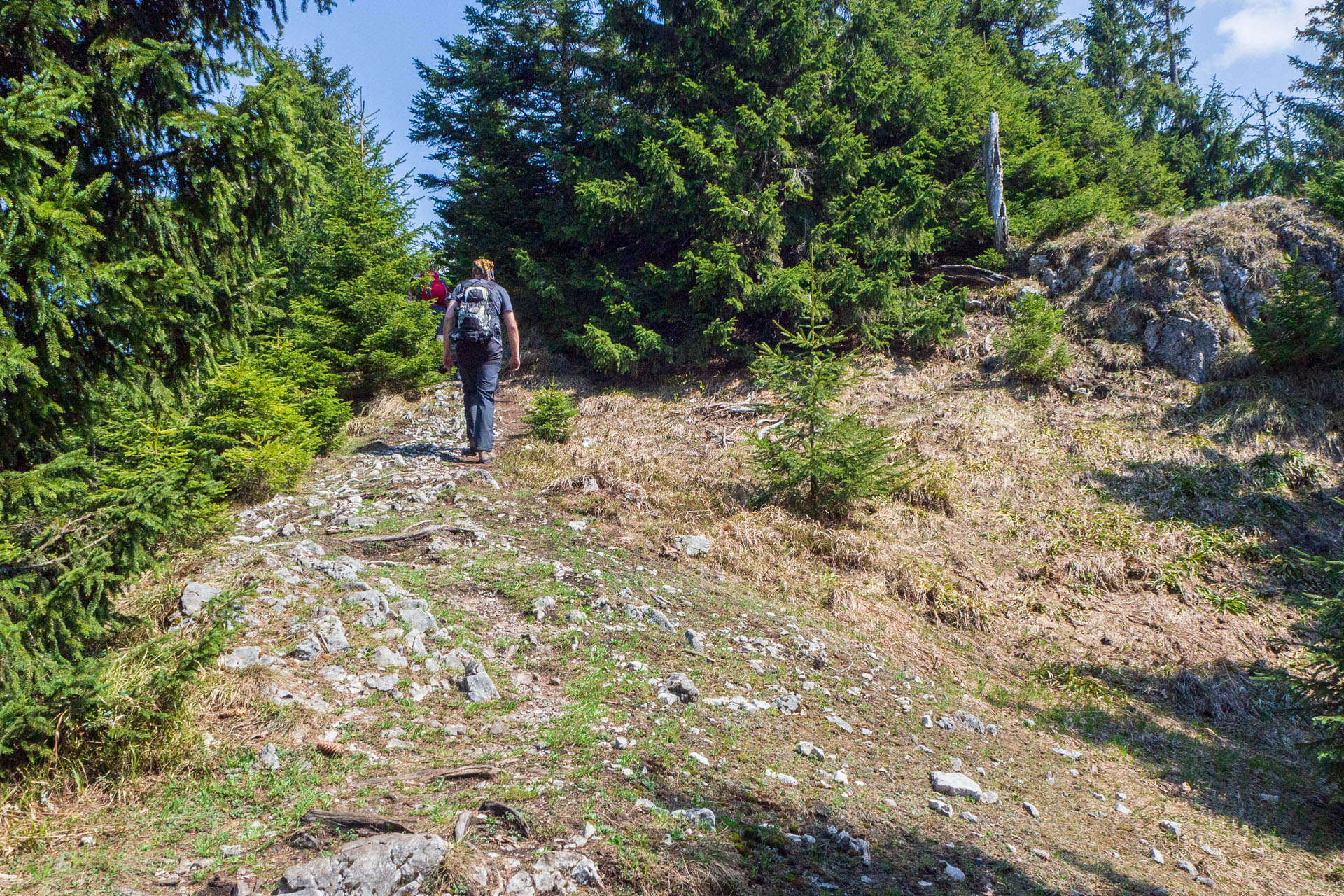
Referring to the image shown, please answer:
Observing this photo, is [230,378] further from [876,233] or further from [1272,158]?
[1272,158]

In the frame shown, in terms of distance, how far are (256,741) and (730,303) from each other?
32.8ft

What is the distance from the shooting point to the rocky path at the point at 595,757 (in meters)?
2.80

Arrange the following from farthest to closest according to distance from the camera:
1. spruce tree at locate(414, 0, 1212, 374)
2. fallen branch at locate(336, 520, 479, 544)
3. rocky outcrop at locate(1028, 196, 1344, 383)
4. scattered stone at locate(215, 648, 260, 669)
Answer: spruce tree at locate(414, 0, 1212, 374), rocky outcrop at locate(1028, 196, 1344, 383), fallen branch at locate(336, 520, 479, 544), scattered stone at locate(215, 648, 260, 669)

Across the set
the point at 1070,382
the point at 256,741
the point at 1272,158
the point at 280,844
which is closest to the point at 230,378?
the point at 256,741

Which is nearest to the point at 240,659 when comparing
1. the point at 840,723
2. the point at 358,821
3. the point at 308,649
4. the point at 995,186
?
the point at 308,649

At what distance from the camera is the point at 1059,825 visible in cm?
416

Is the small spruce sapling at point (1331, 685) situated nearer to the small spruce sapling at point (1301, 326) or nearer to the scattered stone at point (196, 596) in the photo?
the small spruce sapling at point (1301, 326)

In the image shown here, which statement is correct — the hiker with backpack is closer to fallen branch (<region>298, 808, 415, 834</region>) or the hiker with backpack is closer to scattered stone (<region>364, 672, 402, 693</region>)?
scattered stone (<region>364, 672, 402, 693</region>)

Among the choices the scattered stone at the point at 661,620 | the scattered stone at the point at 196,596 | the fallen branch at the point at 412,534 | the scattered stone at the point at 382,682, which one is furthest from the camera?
the fallen branch at the point at 412,534

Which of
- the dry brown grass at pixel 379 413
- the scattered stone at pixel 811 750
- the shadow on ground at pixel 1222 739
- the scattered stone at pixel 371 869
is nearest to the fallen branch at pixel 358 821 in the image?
the scattered stone at pixel 371 869

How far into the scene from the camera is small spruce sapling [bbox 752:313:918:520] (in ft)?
25.5

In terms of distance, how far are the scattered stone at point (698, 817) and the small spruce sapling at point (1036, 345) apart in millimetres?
10557

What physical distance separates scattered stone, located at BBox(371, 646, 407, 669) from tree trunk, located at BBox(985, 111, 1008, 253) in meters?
14.1

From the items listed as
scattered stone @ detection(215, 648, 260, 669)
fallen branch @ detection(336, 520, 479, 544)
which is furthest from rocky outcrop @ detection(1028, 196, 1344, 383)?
scattered stone @ detection(215, 648, 260, 669)
